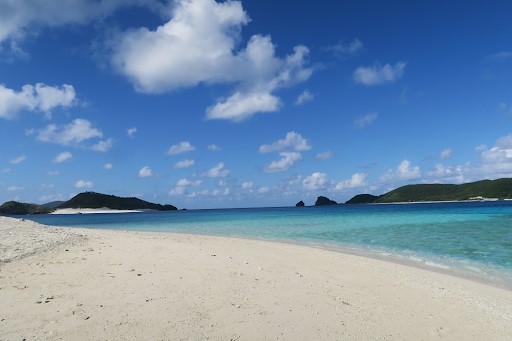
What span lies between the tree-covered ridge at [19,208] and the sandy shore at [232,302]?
152 metres

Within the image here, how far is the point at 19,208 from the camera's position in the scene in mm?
140000

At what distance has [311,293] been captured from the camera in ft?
27.8

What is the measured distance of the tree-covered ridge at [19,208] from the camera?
135 metres

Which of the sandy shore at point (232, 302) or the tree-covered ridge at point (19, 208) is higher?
the tree-covered ridge at point (19, 208)

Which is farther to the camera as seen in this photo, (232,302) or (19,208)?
(19,208)

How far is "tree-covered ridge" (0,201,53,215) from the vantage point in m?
135

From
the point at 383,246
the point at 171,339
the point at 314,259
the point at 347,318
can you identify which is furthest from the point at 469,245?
the point at 171,339

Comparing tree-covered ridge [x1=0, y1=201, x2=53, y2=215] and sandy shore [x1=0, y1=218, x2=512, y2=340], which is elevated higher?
tree-covered ridge [x1=0, y1=201, x2=53, y2=215]

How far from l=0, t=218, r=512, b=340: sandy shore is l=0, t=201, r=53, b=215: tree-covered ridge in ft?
499

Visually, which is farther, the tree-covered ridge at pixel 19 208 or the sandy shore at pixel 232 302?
the tree-covered ridge at pixel 19 208

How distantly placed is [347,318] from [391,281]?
4.21 meters

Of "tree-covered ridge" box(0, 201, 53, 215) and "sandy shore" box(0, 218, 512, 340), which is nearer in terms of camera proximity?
"sandy shore" box(0, 218, 512, 340)

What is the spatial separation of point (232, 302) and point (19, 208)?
164 meters

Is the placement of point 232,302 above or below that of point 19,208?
below
